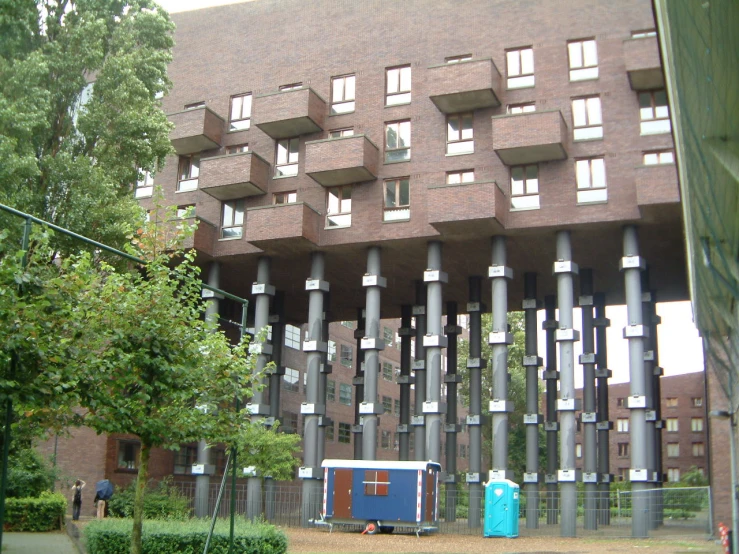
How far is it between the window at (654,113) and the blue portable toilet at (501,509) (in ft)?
51.0

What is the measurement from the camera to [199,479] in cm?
4188

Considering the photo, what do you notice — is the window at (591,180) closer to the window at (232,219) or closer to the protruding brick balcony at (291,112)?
the protruding brick balcony at (291,112)

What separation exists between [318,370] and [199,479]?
7522mm

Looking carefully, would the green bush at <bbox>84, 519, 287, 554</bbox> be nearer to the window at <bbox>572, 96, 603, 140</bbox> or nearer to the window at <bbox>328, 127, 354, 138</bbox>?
the window at <bbox>572, 96, 603, 140</bbox>

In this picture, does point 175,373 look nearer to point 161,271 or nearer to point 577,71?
point 161,271

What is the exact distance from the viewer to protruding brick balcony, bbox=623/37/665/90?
3597 centimetres

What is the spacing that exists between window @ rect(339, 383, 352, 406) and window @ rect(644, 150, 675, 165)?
41.5 meters

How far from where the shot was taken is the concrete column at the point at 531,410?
123 ft

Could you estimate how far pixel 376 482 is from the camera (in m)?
33.5

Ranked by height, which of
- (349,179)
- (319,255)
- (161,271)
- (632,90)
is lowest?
(161,271)

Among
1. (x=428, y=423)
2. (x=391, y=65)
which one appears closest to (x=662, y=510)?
(x=428, y=423)

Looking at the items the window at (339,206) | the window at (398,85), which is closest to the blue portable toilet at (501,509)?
the window at (339,206)

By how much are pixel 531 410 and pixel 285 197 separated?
15.4 meters

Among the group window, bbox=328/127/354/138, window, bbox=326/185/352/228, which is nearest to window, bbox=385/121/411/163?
window, bbox=328/127/354/138
